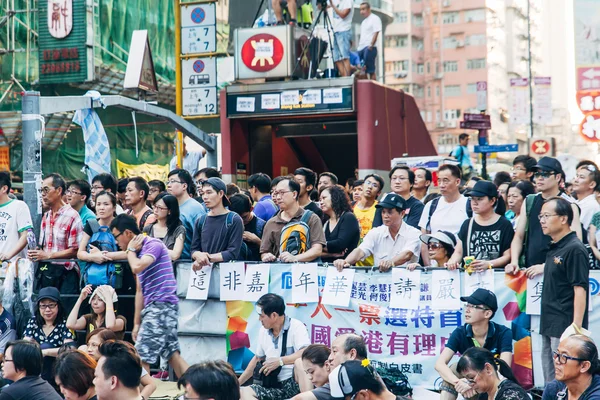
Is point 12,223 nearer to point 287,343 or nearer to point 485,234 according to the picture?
point 287,343

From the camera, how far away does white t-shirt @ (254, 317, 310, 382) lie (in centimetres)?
888

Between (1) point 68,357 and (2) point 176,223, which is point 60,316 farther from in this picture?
(1) point 68,357

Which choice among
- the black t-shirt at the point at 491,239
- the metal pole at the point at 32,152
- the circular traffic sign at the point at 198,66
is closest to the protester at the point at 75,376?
the black t-shirt at the point at 491,239

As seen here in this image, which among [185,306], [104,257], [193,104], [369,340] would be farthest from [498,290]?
[193,104]

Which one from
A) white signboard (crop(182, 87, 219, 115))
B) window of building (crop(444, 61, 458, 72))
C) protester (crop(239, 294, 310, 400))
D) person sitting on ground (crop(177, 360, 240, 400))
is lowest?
protester (crop(239, 294, 310, 400))

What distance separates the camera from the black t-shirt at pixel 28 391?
22.3 feet

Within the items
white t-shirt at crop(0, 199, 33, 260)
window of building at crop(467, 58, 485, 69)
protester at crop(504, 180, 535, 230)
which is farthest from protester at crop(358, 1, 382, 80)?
window of building at crop(467, 58, 485, 69)

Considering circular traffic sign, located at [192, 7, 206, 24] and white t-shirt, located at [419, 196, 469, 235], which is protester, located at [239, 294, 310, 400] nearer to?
white t-shirt, located at [419, 196, 469, 235]

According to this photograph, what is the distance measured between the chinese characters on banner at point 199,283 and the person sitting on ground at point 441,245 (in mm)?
2227

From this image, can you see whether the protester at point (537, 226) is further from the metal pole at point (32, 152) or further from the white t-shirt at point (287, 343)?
the metal pole at point (32, 152)

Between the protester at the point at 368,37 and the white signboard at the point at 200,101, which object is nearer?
the protester at the point at 368,37

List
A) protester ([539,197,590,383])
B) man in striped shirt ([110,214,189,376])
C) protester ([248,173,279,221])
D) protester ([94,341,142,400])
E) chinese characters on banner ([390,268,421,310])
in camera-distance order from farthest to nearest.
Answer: protester ([248,173,279,221])
chinese characters on banner ([390,268,421,310])
man in striped shirt ([110,214,189,376])
protester ([539,197,590,383])
protester ([94,341,142,400])

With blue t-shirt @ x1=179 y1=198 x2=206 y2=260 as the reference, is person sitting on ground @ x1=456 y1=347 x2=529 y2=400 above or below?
below

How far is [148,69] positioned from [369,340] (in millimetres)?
10833
